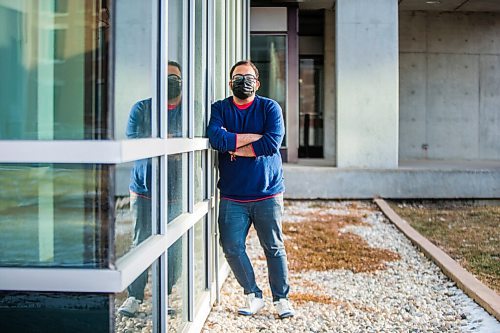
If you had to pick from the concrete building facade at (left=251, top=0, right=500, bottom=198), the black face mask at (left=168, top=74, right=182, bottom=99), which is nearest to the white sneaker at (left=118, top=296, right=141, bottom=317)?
the black face mask at (left=168, top=74, right=182, bottom=99)

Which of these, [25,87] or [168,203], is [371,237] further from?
[25,87]

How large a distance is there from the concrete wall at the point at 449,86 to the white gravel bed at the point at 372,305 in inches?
369

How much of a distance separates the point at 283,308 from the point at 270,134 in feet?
3.87

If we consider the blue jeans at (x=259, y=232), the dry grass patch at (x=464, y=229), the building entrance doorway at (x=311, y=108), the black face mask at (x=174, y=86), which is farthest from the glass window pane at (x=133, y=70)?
the building entrance doorway at (x=311, y=108)

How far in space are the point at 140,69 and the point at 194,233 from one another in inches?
66.8

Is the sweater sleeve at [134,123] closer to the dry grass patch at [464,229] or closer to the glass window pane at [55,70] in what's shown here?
the glass window pane at [55,70]

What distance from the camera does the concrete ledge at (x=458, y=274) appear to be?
4.50 meters

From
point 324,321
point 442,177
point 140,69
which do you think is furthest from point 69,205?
point 442,177

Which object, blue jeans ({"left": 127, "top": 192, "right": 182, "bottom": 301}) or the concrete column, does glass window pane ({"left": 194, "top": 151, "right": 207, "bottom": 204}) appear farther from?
the concrete column

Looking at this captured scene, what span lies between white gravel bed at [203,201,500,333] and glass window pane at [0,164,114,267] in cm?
226

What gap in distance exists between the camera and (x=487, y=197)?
440 inches

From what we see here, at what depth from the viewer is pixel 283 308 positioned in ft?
14.4

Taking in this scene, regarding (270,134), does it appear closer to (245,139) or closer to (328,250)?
(245,139)

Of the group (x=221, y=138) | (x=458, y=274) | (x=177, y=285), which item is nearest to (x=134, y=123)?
(x=177, y=285)
